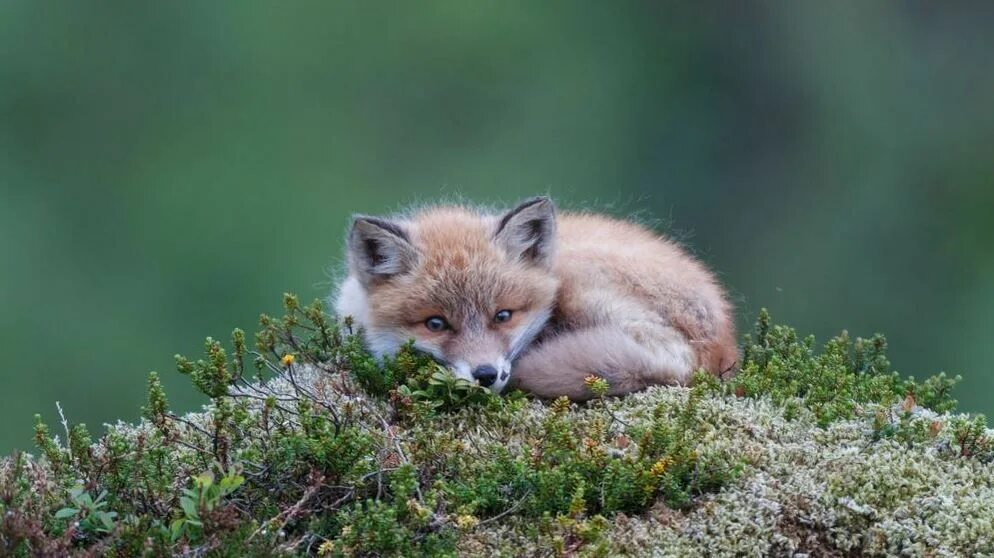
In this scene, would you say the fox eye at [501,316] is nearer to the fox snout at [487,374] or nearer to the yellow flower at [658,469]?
the fox snout at [487,374]

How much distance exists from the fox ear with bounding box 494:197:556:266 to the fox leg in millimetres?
505

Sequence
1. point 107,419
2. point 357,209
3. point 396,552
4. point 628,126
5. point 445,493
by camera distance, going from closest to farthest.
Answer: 1. point 396,552
2. point 445,493
3. point 107,419
4. point 357,209
5. point 628,126

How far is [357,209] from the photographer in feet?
31.2

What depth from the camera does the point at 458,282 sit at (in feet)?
14.6

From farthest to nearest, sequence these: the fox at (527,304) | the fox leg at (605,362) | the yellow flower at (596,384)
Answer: the fox at (527,304), the fox leg at (605,362), the yellow flower at (596,384)

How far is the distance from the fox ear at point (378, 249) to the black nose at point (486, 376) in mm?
714

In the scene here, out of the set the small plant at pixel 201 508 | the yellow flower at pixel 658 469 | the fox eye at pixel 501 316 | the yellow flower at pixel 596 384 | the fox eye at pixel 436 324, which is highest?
the fox eye at pixel 501 316

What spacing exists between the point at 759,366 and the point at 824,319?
17.7 ft

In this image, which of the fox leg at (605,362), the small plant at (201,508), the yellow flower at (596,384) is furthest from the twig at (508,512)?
the fox leg at (605,362)

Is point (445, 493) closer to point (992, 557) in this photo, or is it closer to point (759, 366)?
point (992, 557)

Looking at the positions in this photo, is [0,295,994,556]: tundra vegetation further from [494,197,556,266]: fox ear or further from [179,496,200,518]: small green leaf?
[494,197,556,266]: fox ear

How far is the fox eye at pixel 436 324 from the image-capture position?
442 centimetres

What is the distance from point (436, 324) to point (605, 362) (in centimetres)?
80

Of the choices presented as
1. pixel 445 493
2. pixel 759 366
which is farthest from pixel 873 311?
pixel 445 493
